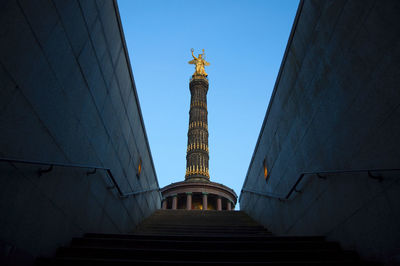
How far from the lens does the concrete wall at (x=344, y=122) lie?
11.2ft

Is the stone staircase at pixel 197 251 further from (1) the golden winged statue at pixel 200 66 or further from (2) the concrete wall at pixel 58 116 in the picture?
(1) the golden winged statue at pixel 200 66

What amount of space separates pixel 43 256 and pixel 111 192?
2.88 metres

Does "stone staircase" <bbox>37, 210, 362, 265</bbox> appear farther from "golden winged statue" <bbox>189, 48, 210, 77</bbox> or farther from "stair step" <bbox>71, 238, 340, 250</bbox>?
"golden winged statue" <bbox>189, 48, 210, 77</bbox>

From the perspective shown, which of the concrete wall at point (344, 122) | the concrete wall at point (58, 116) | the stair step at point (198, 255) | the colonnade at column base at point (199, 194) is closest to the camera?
the concrete wall at point (58, 116)

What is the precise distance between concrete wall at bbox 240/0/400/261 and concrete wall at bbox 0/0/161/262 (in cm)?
415

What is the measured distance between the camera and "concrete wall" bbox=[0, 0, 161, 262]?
3053mm

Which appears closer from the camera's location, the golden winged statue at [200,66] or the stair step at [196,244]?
the stair step at [196,244]

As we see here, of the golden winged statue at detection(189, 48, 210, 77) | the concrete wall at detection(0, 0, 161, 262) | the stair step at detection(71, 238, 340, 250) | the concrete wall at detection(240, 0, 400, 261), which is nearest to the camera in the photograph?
the concrete wall at detection(0, 0, 161, 262)

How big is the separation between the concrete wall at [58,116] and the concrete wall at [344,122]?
415cm

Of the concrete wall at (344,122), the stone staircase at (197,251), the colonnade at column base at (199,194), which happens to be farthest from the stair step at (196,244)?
the colonnade at column base at (199,194)

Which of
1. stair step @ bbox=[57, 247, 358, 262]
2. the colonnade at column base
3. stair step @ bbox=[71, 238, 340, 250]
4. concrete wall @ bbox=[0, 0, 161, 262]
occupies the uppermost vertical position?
the colonnade at column base

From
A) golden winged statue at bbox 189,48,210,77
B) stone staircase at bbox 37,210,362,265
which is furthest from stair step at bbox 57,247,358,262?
golden winged statue at bbox 189,48,210,77

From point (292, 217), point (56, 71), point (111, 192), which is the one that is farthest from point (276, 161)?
point (56, 71)

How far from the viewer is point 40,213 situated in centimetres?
360
